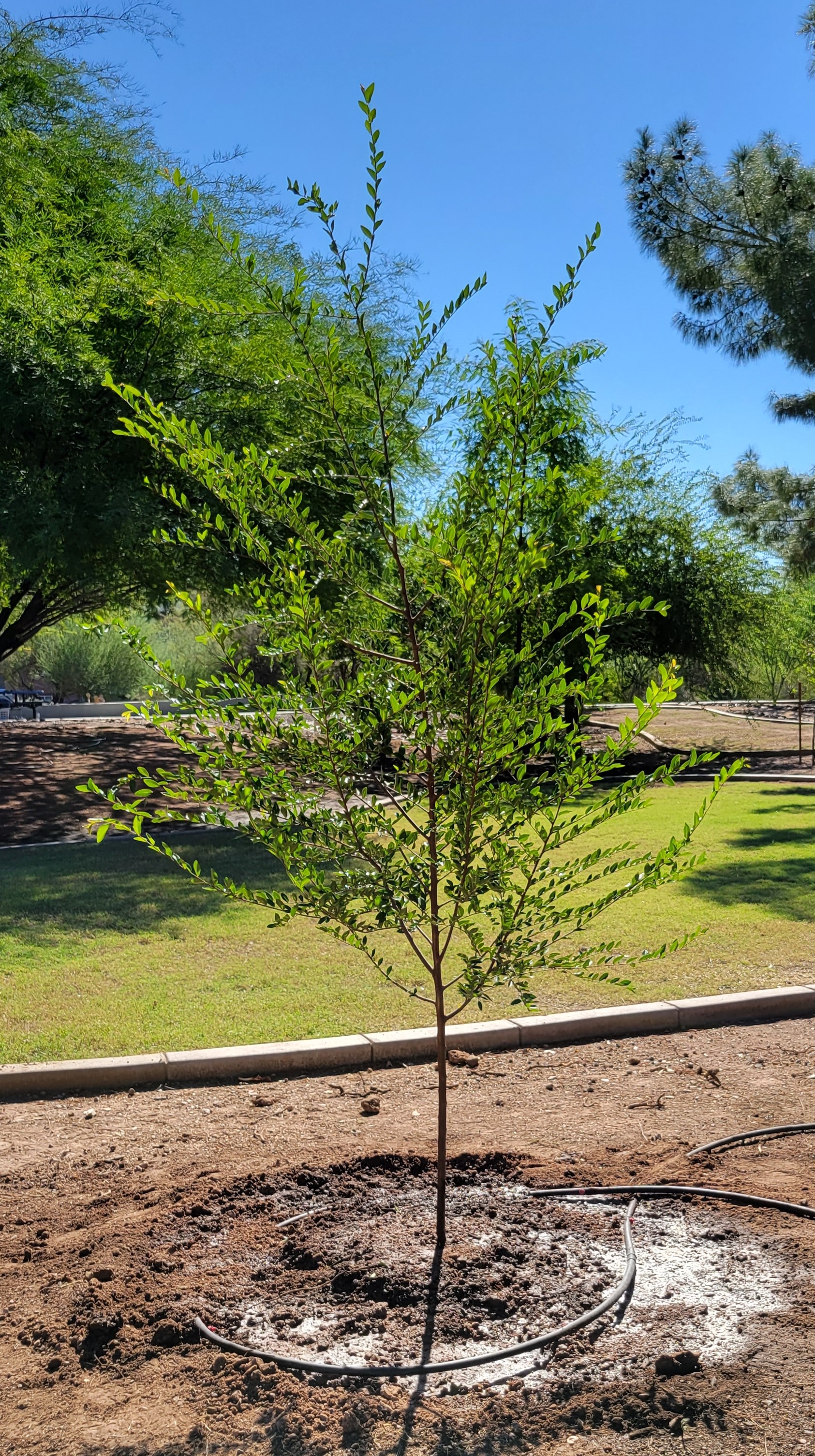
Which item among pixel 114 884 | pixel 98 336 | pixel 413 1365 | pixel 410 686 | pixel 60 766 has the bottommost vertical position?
pixel 413 1365

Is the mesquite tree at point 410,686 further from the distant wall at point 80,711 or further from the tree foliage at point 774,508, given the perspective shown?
the distant wall at point 80,711

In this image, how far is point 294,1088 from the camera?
5336mm

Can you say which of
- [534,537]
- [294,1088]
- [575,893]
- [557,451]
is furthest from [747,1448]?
[557,451]

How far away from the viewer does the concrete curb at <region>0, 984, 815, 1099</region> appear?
538 centimetres

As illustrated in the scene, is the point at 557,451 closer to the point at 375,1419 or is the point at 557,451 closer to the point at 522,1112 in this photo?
the point at 522,1112

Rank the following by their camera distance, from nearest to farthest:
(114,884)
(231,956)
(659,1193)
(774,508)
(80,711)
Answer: (659,1193) → (231,956) → (114,884) → (774,508) → (80,711)

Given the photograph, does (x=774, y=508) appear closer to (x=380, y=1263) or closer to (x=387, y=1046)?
(x=387, y=1046)

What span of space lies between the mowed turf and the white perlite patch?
1454mm

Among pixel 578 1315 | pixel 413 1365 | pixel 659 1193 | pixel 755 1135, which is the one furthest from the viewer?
pixel 755 1135

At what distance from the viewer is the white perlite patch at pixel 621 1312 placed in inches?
120

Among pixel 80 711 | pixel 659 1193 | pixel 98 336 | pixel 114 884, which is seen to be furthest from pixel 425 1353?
pixel 80 711

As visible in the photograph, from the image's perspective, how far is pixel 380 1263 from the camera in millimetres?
3486

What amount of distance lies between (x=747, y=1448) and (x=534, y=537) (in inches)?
91.7

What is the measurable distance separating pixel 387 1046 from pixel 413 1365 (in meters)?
2.63
